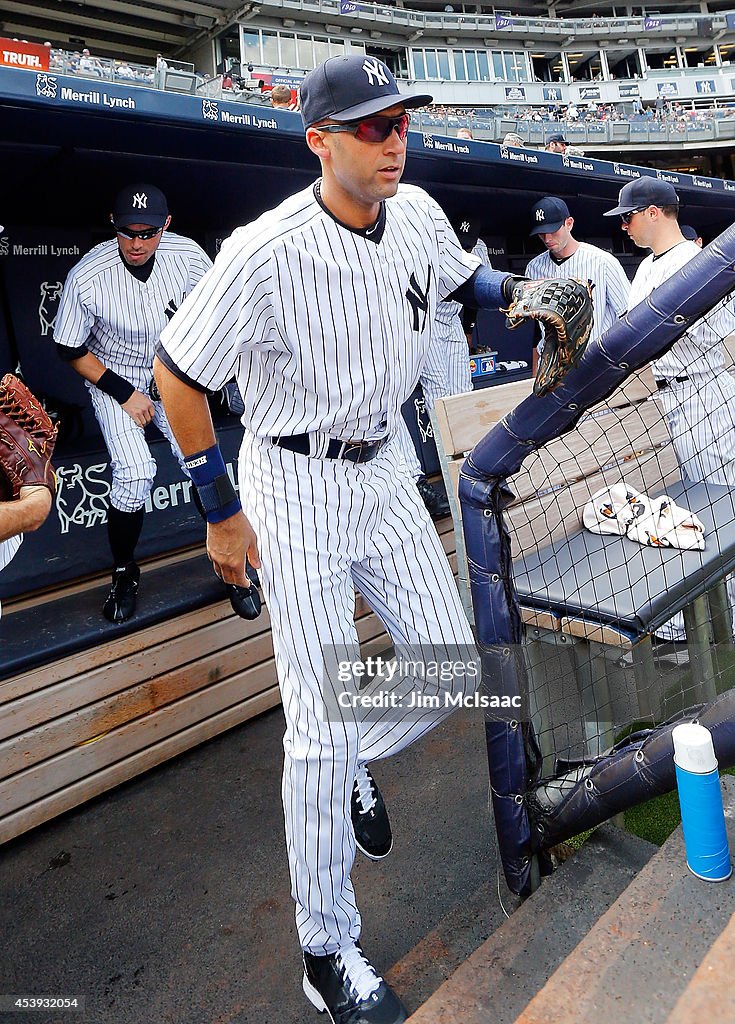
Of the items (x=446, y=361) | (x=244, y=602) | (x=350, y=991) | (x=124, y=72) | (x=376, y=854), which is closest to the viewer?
(x=350, y=991)

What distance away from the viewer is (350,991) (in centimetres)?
139

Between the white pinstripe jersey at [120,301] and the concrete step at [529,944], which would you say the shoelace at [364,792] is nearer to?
the concrete step at [529,944]

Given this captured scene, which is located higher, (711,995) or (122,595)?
(122,595)

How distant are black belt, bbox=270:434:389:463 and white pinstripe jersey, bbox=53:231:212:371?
67.2 inches

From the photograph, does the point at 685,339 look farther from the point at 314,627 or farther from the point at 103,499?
the point at 103,499

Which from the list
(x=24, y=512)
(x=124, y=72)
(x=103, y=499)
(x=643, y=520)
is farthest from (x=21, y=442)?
(x=124, y=72)

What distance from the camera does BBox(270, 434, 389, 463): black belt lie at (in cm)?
143

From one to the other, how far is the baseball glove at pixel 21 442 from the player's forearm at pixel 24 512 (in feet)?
0.11

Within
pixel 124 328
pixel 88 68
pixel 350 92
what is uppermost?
pixel 88 68

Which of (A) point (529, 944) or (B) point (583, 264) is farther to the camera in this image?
(B) point (583, 264)

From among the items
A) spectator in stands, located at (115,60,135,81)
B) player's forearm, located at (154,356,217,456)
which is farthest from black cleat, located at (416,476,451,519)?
spectator in stands, located at (115,60,135,81)

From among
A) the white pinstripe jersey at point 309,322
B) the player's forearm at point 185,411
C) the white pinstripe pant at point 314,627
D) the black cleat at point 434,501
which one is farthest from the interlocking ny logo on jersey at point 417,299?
the black cleat at point 434,501

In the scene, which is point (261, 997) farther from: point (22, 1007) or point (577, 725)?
point (577, 725)

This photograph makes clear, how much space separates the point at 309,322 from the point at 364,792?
1.21 meters
